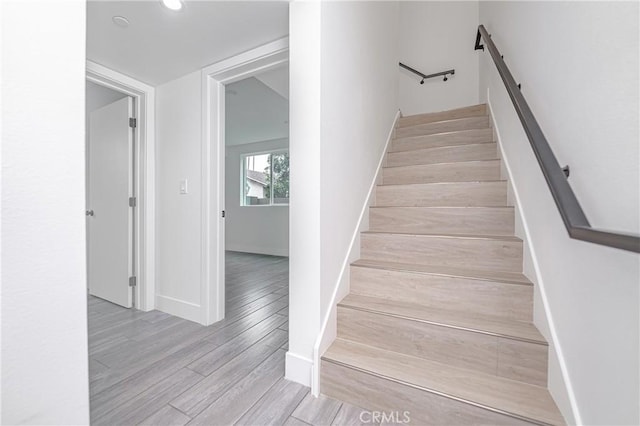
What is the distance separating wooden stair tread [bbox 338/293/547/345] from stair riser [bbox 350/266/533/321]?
35 mm

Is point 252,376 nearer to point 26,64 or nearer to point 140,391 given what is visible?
point 140,391

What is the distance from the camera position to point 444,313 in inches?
55.9

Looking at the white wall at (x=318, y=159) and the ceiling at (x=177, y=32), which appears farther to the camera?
the ceiling at (x=177, y=32)

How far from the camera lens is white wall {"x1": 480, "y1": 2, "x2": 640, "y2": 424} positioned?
2.28 ft

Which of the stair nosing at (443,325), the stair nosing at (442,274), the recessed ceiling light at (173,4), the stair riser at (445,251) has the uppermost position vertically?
the recessed ceiling light at (173,4)

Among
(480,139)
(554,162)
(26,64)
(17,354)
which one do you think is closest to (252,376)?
(17,354)

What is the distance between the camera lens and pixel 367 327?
146 cm

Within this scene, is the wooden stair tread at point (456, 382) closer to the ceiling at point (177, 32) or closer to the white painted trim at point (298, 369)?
the white painted trim at point (298, 369)

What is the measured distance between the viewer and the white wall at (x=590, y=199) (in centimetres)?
69

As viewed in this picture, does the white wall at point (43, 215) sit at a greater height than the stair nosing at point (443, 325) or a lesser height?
greater

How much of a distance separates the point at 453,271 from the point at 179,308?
2.23 metres

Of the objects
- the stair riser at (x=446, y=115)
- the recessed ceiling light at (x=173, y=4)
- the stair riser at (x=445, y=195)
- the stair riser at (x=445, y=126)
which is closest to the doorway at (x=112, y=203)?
the recessed ceiling light at (x=173, y=4)

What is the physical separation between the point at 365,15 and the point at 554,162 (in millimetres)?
1841

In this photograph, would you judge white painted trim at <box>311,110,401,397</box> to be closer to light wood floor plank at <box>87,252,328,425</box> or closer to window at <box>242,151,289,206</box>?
light wood floor plank at <box>87,252,328,425</box>
